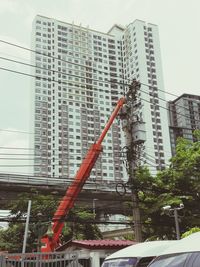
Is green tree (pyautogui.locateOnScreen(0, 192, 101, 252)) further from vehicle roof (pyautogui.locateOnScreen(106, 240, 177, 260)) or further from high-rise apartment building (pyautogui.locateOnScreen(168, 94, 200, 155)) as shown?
high-rise apartment building (pyautogui.locateOnScreen(168, 94, 200, 155))

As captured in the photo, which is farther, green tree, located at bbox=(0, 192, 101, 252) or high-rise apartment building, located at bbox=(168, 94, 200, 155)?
high-rise apartment building, located at bbox=(168, 94, 200, 155)

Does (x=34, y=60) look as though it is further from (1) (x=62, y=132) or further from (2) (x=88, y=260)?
(2) (x=88, y=260)

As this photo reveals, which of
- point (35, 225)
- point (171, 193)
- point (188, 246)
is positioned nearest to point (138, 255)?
point (188, 246)

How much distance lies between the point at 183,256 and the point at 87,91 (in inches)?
4687

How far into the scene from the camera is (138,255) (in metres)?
11.8

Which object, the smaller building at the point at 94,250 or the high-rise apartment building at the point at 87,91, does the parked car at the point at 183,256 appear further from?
the high-rise apartment building at the point at 87,91

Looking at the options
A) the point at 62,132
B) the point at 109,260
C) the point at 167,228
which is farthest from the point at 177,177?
the point at 62,132

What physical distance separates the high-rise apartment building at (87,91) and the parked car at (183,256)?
299ft

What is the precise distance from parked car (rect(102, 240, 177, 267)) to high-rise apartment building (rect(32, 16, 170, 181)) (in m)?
84.0

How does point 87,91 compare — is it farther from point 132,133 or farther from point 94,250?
point 94,250

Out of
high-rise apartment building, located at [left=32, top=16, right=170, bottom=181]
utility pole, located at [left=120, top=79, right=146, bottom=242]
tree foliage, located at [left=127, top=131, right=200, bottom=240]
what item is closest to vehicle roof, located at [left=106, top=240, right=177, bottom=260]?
utility pole, located at [left=120, top=79, right=146, bottom=242]

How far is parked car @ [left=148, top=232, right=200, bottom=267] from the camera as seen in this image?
15.0 feet

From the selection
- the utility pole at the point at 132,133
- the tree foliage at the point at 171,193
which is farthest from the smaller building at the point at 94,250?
the utility pole at the point at 132,133

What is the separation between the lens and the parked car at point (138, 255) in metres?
11.7
